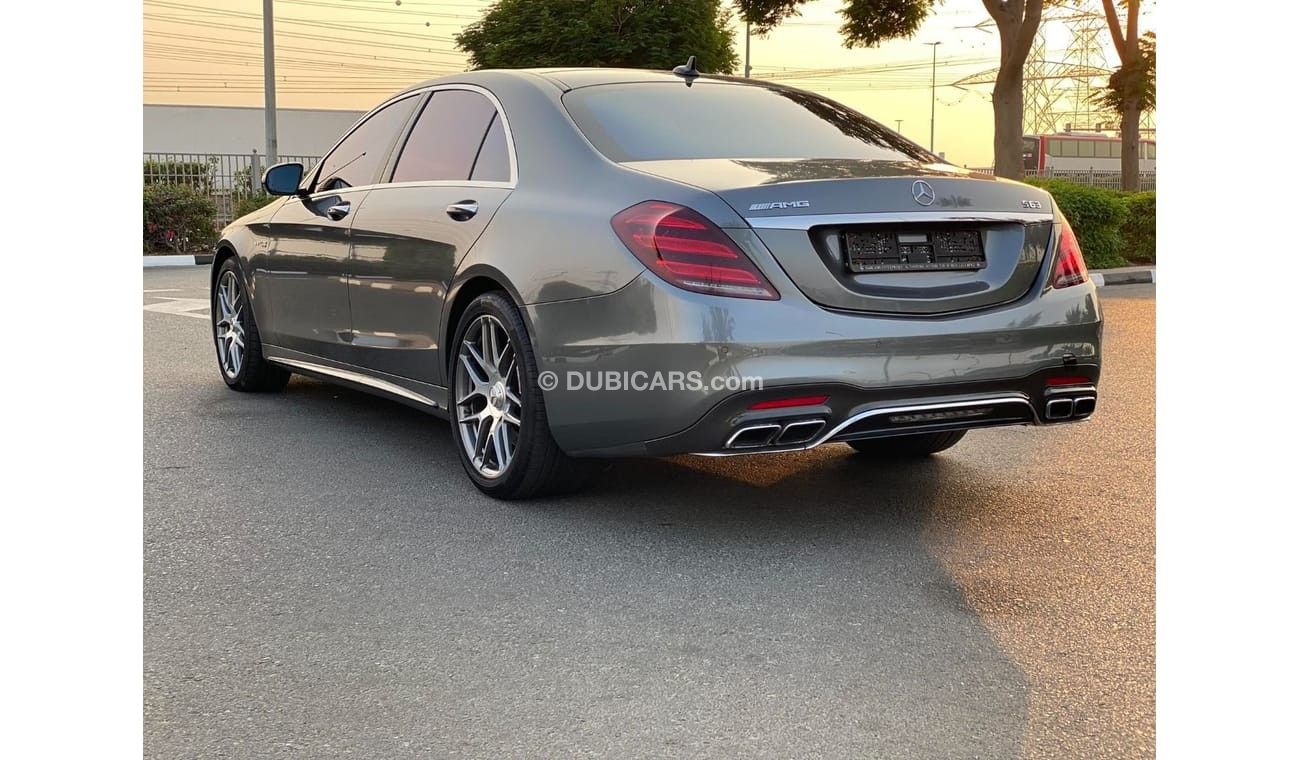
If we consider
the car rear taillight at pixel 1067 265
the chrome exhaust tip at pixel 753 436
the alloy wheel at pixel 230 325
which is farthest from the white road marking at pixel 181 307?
the car rear taillight at pixel 1067 265

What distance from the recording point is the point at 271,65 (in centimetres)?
2322

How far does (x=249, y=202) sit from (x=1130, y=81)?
51.6 ft

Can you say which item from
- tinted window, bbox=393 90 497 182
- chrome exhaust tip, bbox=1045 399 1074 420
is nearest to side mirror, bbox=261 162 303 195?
tinted window, bbox=393 90 497 182

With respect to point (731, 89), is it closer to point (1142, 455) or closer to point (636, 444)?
point (636, 444)

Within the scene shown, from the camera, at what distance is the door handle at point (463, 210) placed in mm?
5066

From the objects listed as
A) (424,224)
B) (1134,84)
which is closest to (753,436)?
(424,224)

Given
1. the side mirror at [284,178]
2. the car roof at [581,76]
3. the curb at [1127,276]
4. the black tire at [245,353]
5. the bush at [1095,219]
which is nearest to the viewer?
the car roof at [581,76]

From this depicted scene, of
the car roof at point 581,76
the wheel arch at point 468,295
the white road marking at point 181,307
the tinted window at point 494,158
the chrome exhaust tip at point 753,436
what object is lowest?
the chrome exhaust tip at point 753,436

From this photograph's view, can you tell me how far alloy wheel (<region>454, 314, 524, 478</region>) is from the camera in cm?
489

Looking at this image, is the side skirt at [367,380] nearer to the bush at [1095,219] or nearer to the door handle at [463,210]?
the door handle at [463,210]

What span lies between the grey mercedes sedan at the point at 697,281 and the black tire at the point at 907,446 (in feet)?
0.31

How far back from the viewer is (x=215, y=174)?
23.5 m

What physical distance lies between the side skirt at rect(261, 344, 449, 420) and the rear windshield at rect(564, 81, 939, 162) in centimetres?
122

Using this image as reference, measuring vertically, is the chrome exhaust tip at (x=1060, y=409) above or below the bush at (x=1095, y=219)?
below
